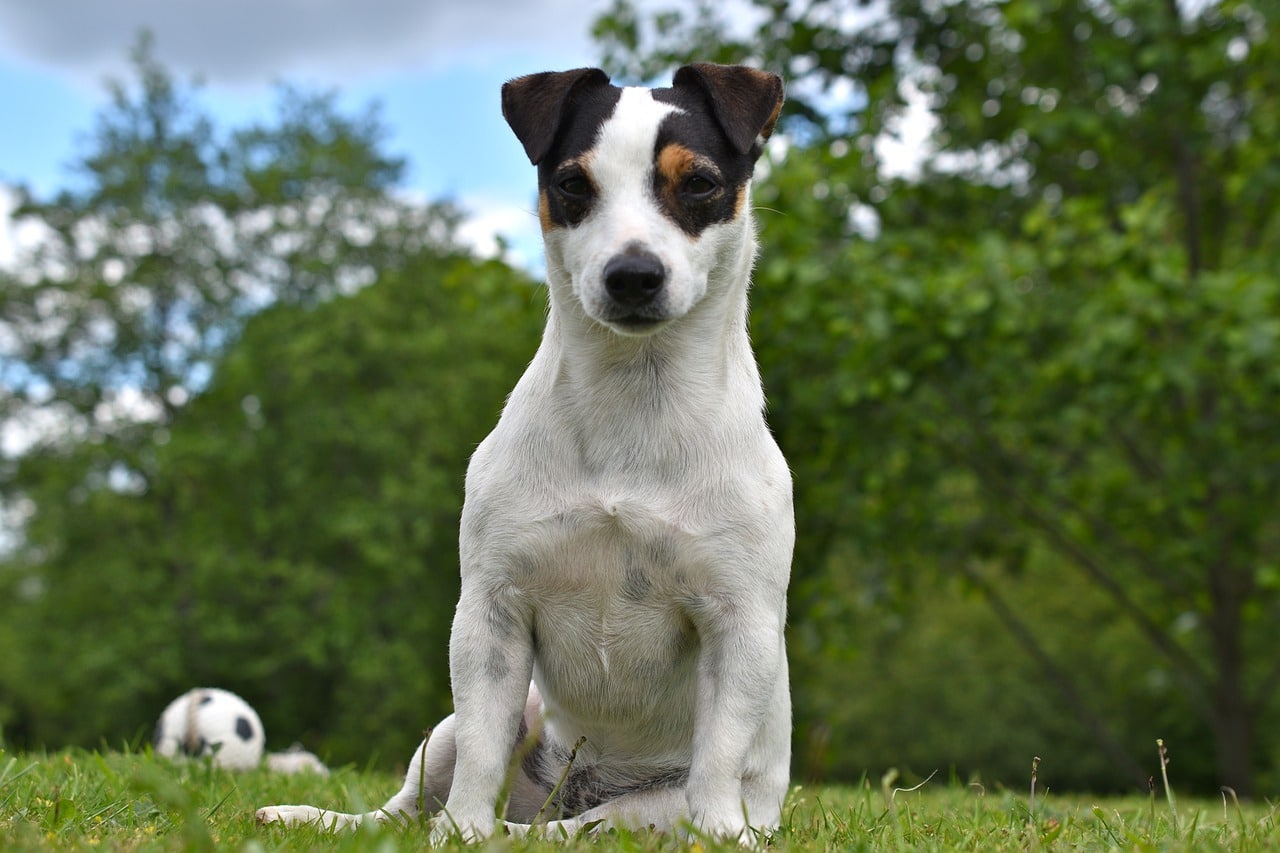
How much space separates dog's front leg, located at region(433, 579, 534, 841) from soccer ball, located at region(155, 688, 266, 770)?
3208 mm

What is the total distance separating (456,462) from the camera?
2902 centimetres

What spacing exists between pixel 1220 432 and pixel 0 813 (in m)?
10.5

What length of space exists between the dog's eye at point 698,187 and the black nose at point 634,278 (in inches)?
12.6

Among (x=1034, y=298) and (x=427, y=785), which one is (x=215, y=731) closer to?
(x=427, y=785)

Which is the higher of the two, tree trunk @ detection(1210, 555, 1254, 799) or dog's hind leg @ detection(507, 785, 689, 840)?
dog's hind leg @ detection(507, 785, 689, 840)

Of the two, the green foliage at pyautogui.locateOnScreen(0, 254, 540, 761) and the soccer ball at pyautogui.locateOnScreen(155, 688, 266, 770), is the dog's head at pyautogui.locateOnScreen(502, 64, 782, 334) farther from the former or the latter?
the green foliage at pyautogui.locateOnScreen(0, 254, 540, 761)

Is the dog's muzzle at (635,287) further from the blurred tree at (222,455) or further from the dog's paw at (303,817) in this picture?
the blurred tree at (222,455)

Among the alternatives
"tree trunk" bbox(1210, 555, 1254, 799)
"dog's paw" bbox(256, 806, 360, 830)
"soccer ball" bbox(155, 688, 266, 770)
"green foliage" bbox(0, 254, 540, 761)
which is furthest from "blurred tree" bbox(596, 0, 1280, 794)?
"green foliage" bbox(0, 254, 540, 761)

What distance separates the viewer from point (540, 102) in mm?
3615

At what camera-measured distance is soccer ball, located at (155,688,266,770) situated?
6.26 meters

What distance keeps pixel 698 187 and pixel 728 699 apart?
149cm

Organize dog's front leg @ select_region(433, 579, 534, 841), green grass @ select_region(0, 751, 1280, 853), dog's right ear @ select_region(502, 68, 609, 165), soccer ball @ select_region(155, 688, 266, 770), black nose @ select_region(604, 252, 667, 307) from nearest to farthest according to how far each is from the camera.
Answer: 1. green grass @ select_region(0, 751, 1280, 853)
2. black nose @ select_region(604, 252, 667, 307)
3. dog's front leg @ select_region(433, 579, 534, 841)
4. dog's right ear @ select_region(502, 68, 609, 165)
5. soccer ball @ select_region(155, 688, 266, 770)

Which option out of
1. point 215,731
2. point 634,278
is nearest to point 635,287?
point 634,278

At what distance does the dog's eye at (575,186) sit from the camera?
3438 mm
